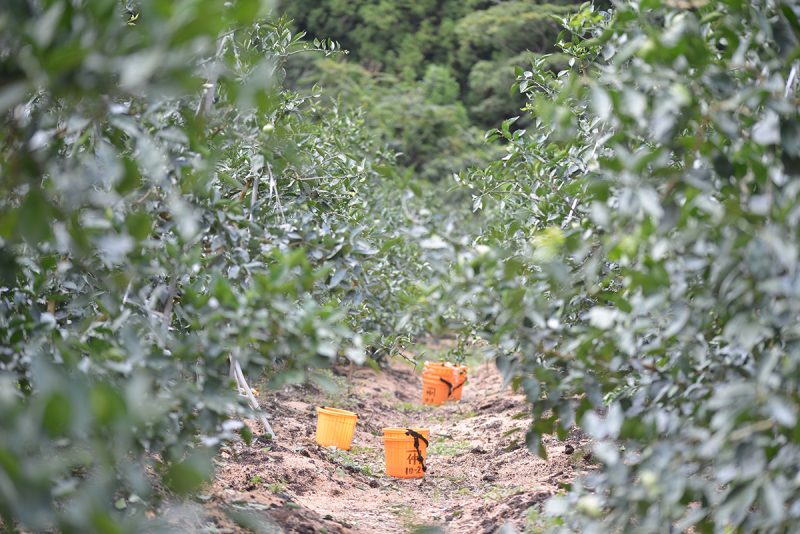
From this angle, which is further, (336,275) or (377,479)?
(377,479)

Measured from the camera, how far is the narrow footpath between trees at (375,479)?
3.17 metres

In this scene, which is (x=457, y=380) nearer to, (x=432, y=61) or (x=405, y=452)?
(x=405, y=452)

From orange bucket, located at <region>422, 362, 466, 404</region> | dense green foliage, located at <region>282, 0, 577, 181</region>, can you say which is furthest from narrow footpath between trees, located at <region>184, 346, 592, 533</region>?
dense green foliage, located at <region>282, 0, 577, 181</region>

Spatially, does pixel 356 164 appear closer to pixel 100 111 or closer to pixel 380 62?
pixel 100 111

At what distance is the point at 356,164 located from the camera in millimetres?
4926

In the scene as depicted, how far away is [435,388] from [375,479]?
3.12m

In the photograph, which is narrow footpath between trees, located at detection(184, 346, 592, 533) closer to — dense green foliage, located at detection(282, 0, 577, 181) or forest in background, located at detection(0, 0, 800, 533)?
forest in background, located at detection(0, 0, 800, 533)

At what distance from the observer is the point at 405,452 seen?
475 cm

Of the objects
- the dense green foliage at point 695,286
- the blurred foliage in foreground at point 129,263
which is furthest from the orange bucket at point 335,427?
the dense green foliage at point 695,286

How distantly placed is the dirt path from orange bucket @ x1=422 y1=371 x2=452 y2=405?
73 centimetres

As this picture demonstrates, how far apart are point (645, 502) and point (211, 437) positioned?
1162mm

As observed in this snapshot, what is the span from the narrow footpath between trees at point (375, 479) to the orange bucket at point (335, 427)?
10 centimetres

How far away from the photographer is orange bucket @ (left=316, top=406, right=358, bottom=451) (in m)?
5.15

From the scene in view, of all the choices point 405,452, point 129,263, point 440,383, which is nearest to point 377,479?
point 405,452
